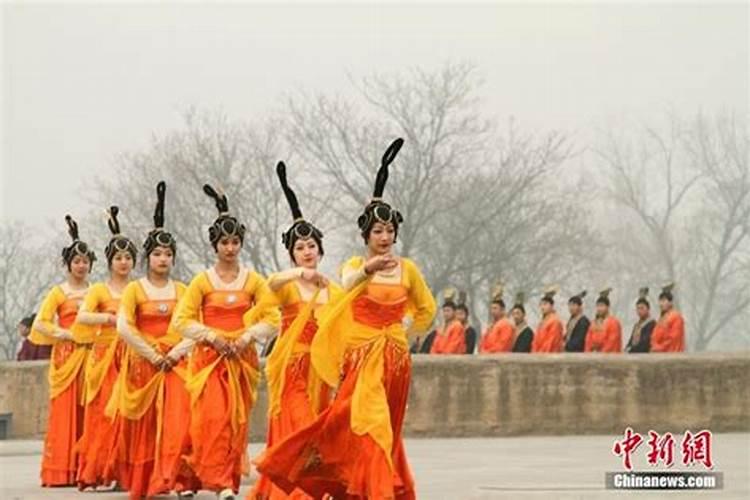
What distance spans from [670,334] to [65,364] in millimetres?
11170

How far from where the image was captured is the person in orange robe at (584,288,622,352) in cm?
2716

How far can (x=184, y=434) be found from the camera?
13.8 m

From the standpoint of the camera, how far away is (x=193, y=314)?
13.7 m

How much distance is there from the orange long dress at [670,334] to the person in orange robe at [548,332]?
1.57 m

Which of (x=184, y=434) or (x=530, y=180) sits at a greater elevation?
(x=530, y=180)

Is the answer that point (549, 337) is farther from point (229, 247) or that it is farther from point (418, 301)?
point (418, 301)

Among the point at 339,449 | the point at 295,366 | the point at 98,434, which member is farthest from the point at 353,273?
the point at 98,434

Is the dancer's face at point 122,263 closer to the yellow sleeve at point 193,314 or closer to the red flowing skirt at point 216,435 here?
the yellow sleeve at point 193,314

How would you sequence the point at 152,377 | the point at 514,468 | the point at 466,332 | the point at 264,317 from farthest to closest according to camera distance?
the point at 466,332, the point at 514,468, the point at 152,377, the point at 264,317

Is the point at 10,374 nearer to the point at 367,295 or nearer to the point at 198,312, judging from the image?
the point at 198,312

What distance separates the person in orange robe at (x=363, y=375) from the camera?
1141cm

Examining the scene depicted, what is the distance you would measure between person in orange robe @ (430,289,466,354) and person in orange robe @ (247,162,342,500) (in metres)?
14.6

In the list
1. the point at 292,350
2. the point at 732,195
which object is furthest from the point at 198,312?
→ the point at 732,195

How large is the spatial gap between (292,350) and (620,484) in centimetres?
277
